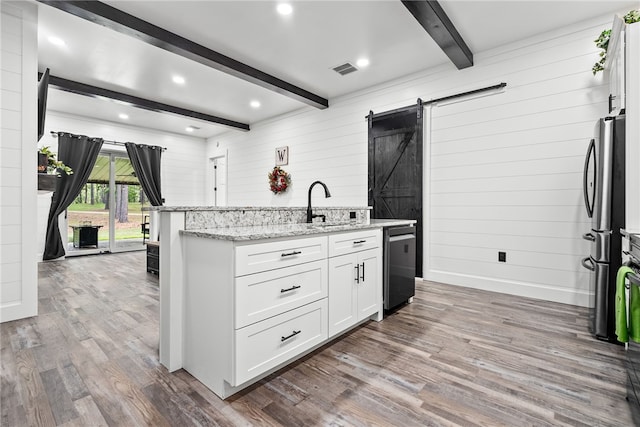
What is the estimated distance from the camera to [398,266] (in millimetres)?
2928

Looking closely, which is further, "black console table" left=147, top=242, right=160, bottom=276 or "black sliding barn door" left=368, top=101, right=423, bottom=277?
"black console table" left=147, top=242, right=160, bottom=276

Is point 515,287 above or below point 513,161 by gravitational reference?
below

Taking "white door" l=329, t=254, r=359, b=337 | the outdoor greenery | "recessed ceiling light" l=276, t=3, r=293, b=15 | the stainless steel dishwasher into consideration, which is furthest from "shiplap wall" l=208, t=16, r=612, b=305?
the outdoor greenery

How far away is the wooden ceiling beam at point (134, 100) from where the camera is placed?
4523 mm

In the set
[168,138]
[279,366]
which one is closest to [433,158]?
[279,366]

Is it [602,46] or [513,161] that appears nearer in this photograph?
[602,46]

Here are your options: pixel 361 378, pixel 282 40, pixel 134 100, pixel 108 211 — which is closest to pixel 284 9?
pixel 282 40

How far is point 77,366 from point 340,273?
1794 mm

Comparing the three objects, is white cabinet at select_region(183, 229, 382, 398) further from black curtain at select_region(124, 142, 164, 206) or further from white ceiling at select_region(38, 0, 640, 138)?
black curtain at select_region(124, 142, 164, 206)

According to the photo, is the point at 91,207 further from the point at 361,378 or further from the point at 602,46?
the point at 602,46

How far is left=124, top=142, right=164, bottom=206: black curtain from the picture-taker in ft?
22.4

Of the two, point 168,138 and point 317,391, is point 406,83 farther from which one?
point 168,138

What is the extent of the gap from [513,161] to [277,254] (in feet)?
10.4

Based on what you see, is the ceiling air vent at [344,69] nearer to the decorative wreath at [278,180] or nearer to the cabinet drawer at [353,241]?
the decorative wreath at [278,180]
